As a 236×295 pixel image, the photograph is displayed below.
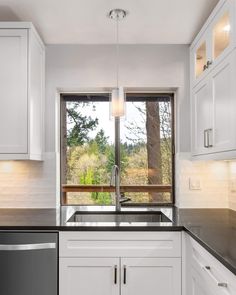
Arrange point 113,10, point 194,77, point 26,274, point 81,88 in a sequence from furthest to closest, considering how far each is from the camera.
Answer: point 81,88, point 194,77, point 113,10, point 26,274

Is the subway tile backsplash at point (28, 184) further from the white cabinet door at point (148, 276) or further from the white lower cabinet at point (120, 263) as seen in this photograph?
the white cabinet door at point (148, 276)

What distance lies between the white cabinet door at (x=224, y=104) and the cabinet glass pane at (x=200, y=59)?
1.09ft

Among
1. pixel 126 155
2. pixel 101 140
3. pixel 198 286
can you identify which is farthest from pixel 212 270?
pixel 101 140

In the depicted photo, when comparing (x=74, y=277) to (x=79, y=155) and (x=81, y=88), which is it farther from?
(x=81, y=88)

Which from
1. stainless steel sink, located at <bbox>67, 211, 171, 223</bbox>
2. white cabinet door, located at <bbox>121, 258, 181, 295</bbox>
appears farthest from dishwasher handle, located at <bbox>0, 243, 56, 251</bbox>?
stainless steel sink, located at <bbox>67, 211, 171, 223</bbox>

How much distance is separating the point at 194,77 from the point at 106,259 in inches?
61.0

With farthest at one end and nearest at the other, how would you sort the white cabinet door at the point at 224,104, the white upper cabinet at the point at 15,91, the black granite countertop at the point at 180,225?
the white upper cabinet at the point at 15,91, the white cabinet door at the point at 224,104, the black granite countertop at the point at 180,225

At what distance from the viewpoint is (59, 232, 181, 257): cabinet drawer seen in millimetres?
1964

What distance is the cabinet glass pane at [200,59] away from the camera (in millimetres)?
2272

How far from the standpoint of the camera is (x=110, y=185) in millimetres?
2787

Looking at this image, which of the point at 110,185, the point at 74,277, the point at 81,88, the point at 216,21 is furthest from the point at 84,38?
the point at 74,277

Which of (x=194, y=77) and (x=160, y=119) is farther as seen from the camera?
(x=160, y=119)

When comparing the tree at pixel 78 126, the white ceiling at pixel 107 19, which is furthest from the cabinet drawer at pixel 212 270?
the white ceiling at pixel 107 19

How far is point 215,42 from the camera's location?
2006 millimetres
